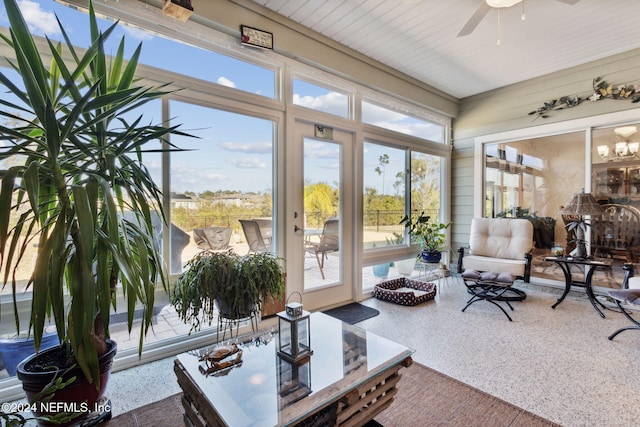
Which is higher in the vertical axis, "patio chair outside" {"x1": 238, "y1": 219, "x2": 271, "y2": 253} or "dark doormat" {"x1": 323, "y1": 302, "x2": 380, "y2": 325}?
"patio chair outside" {"x1": 238, "y1": 219, "x2": 271, "y2": 253}

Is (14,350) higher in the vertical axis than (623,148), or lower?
lower

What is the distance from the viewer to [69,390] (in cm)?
149

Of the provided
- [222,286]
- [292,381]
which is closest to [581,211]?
[292,381]

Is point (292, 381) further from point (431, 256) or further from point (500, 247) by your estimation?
point (500, 247)

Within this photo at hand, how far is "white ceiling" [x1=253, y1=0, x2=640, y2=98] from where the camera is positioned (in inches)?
108

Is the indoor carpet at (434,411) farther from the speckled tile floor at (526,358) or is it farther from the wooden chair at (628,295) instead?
the wooden chair at (628,295)

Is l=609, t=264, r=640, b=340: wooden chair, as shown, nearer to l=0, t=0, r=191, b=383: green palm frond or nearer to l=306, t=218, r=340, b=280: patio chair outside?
l=306, t=218, r=340, b=280: patio chair outside

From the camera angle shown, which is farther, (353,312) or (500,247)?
(500,247)

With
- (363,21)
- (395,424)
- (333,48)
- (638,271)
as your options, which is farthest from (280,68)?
(638,271)

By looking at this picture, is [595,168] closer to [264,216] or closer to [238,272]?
[264,216]

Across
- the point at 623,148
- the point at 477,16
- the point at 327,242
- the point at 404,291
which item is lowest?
the point at 404,291

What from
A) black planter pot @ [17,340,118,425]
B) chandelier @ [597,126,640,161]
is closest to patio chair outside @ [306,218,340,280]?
black planter pot @ [17,340,118,425]

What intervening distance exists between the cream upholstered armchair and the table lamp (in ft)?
1.56

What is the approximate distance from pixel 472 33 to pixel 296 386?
360 centimetres
